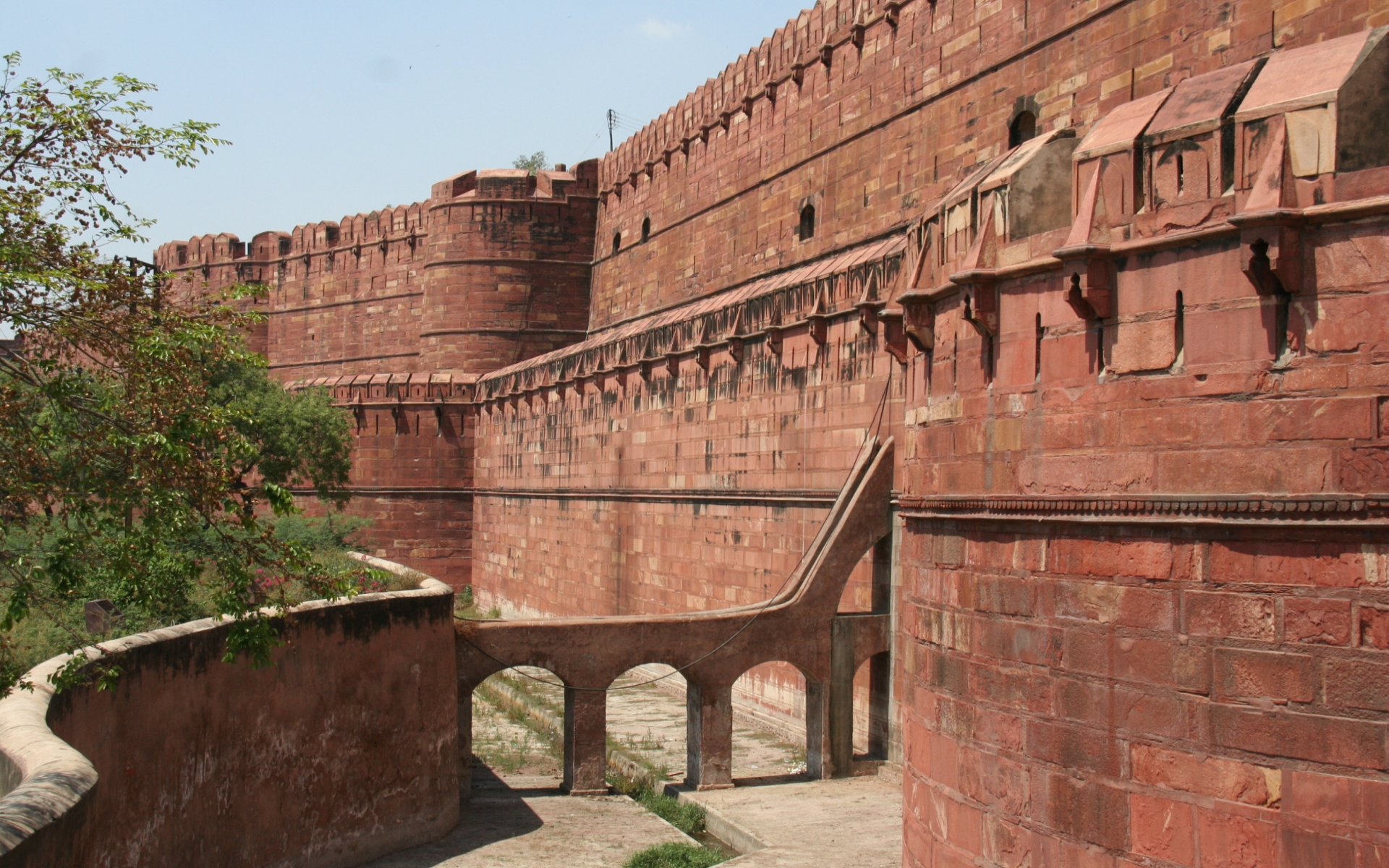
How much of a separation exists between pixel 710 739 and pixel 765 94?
33.3 feet

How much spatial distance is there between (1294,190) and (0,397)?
16.2ft

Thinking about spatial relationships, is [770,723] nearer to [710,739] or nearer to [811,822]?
[710,739]

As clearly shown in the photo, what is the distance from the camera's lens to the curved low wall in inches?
190

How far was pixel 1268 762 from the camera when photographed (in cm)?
388

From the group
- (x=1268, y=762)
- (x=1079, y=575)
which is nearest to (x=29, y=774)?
(x=1079, y=575)

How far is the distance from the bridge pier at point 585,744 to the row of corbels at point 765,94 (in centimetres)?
815

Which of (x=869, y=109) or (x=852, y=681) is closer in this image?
(x=852, y=681)

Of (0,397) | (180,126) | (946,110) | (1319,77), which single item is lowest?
(0,397)

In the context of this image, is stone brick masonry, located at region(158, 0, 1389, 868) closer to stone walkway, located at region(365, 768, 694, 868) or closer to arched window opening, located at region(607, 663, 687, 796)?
stone walkway, located at region(365, 768, 694, 868)

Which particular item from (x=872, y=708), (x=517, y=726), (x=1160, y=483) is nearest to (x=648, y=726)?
(x=517, y=726)

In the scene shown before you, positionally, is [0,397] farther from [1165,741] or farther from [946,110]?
[946,110]

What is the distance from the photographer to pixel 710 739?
11.7 metres

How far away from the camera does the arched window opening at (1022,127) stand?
13.1 metres

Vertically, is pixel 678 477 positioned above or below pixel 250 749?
above
